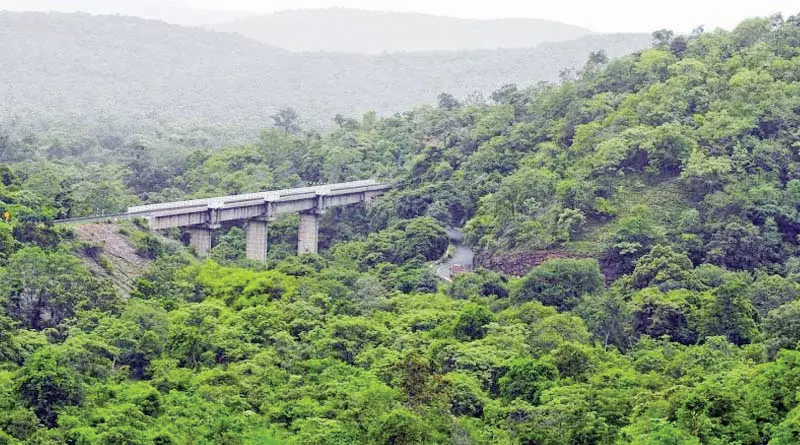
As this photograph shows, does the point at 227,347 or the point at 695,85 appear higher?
the point at 695,85

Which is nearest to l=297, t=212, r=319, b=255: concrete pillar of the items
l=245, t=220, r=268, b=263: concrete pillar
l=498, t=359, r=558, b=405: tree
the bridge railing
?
the bridge railing

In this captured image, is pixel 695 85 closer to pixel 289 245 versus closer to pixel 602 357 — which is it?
pixel 289 245

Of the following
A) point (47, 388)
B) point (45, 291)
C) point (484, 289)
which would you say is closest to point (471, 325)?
point (484, 289)

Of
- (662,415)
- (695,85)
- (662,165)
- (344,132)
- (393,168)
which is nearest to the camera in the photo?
(662,415)

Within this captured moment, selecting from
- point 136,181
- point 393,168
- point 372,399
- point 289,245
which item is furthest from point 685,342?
point 136,181

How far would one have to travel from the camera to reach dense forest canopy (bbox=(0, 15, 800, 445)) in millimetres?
40031

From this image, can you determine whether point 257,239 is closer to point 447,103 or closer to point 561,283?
point 561,283

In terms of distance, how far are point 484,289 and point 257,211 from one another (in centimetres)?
2079

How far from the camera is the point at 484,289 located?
5991 centimetres

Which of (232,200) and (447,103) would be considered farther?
(447,103)

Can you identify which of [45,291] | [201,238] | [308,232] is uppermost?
[45,291]

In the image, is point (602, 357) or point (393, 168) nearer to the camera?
point (602, 357)

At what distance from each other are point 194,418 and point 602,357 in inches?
563

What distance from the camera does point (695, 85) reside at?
7669 centimetres
